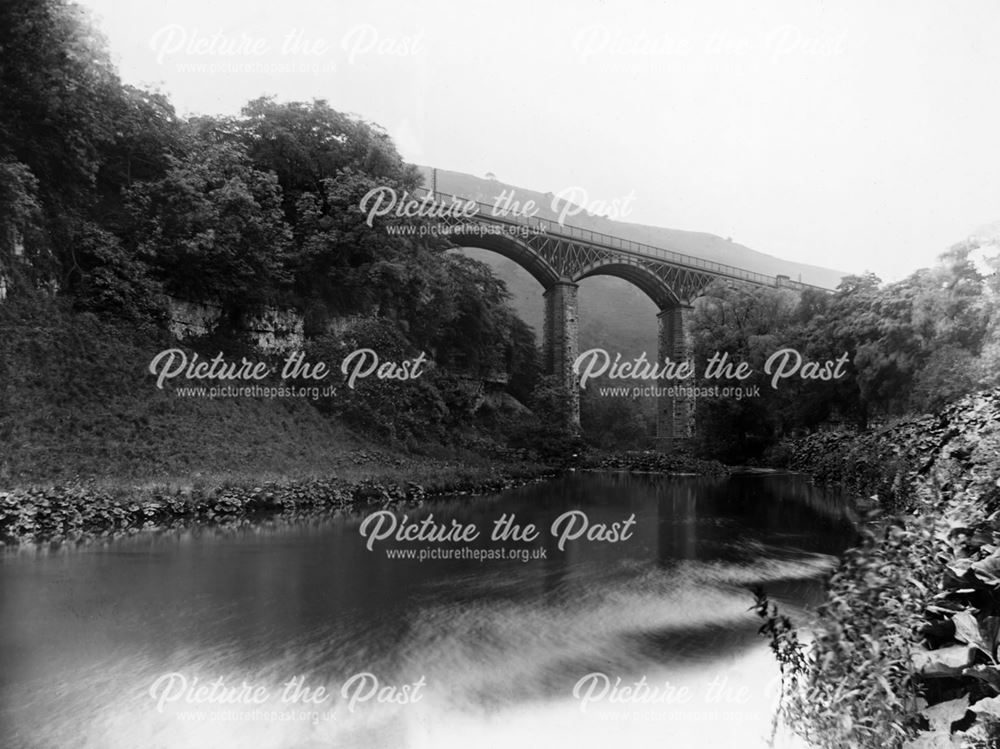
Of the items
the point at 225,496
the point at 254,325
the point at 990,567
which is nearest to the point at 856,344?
the point at 254,325

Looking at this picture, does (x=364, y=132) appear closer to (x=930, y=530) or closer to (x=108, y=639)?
(x=108, y=639)

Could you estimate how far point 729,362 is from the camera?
32.7 meters

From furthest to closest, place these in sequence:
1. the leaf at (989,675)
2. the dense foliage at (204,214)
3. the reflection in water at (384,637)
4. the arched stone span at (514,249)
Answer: the arched stone span at (514,249) < the dense foliage at (204,214) < the reflection in water at (384,637) < the leaf at (989,675)

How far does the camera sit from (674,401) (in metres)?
42.1

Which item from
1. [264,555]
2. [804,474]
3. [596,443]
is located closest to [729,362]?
[804,474]

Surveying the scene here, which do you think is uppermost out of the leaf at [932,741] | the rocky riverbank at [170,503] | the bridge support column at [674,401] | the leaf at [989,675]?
the bridge support column at [674,401]

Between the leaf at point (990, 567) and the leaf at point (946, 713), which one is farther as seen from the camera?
the leaf at point (990, 567)

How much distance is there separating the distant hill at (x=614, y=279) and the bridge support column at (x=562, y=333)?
2524 centimetres

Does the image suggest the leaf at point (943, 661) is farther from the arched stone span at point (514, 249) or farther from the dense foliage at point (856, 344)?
the arched stone span at point (514, 249)

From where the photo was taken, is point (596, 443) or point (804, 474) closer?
point (804, 474)

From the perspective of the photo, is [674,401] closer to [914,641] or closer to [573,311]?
[573,311]

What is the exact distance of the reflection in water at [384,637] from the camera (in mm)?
5090

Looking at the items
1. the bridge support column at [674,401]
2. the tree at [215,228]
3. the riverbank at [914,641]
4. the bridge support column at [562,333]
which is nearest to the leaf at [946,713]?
the riverbank at [914,641]

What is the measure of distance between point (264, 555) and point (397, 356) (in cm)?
1411
